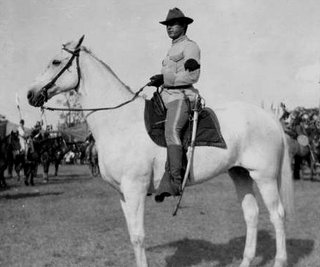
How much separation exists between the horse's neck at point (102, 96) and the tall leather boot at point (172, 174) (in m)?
0.67

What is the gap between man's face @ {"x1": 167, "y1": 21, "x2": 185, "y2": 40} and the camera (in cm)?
597

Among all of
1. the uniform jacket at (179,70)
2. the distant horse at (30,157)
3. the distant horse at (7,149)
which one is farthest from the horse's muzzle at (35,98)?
the distant horse at (30,157)

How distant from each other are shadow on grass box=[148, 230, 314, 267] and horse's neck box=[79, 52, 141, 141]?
2279 mm

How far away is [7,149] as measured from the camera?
17.9 metres

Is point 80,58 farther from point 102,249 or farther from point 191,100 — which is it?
point 102,249

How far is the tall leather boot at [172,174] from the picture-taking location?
5.66m

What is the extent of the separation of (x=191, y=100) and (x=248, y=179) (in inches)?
69.3

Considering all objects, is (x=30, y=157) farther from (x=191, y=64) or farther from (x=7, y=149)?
(x=191, y=64)

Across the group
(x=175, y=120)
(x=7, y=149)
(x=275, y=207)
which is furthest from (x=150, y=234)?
(x=7, y=149)

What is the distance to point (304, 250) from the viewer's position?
7523 millimetres

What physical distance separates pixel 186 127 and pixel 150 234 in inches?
139

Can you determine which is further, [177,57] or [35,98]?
[177,57]

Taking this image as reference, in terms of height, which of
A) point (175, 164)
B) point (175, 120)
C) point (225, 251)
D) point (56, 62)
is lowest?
point (225, 251)

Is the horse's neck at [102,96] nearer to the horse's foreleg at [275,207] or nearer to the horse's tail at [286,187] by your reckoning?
the horse's foreleg at [275,207]
